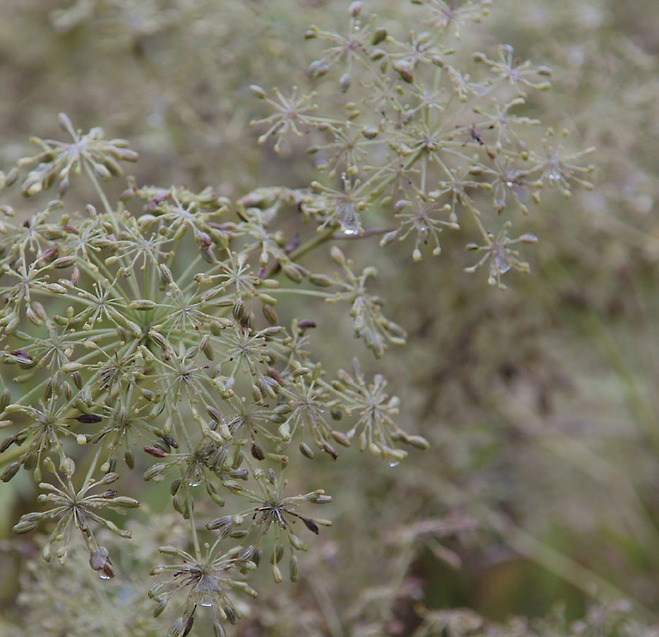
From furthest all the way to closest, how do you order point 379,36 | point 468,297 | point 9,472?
1. point 468,297
2. point 379,36
3. point 9,472

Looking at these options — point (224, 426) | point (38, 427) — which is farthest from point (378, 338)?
point (38, 427)

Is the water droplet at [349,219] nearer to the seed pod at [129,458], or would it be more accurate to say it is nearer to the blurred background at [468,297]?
the seed pod at [129,458]

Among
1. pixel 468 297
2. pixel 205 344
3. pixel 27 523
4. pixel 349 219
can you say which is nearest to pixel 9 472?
pixel 27 523

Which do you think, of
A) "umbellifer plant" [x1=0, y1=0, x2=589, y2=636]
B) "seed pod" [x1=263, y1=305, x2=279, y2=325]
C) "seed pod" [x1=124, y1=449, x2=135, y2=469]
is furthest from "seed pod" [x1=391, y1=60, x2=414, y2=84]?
"seed pod" [x1=124, y1=449, x2=135, y2=469]

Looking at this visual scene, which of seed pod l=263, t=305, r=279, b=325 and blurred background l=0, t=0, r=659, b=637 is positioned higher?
seed pod l=263, t=305, r=279, b=325

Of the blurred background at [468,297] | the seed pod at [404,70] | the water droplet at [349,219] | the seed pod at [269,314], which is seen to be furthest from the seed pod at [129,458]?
the blurred background at [468,297]

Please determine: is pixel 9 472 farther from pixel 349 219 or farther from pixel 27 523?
pixel 349 219

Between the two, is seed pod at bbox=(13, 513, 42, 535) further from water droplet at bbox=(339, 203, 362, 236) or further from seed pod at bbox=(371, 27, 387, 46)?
seed pod at bbox=(371, 27, 387, 46)

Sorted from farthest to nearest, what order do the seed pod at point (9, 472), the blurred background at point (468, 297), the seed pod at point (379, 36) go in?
the blurred background at point (468, 297)
the seed pod at point (379, 36)
the seed pod at point (9, 472)

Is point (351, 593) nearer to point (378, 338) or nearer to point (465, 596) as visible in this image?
point (465, 596)
